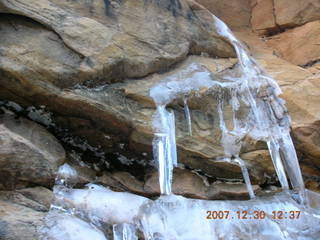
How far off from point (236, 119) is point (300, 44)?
2.42 meters

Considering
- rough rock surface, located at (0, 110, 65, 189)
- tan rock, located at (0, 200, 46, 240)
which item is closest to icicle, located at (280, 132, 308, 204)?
rough rock surface, located at (0, 110, 65, 189)

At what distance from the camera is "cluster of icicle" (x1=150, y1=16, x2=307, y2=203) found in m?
4.63

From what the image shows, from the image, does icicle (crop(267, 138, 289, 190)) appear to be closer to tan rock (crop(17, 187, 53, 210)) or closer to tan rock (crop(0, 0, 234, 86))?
tan rock (crop(0, 0, 234, 86))

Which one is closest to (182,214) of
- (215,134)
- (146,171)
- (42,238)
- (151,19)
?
(146,171)

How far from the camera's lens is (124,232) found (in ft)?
12.6

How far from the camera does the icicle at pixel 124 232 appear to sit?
3.81 meters

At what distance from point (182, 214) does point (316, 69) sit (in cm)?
326

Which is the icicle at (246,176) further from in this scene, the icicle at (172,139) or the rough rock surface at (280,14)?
the rough rock surface at (280,14)

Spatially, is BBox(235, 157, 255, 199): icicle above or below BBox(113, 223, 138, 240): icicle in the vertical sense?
above

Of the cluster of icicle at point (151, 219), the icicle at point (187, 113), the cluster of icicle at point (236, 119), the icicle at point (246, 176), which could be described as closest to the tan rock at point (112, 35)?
the cluster of icicle at point (236, 119)

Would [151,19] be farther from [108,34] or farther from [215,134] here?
[215,134]

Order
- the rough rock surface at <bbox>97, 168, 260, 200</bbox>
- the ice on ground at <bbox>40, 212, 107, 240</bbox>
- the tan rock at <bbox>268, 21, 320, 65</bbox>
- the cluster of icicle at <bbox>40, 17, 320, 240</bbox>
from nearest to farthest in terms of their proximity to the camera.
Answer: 1. the ice on ground at <bbox>40, 212, 107, 240</bbox>
2. the cluster of icicle at <bbox>40, 17, 320, 240</bbox>
3. the rough rock surface at <bbox>97, 168, 260, 200</bbox>
4. the tan rock at <bbox>268, 21, 320, 65</bbox>

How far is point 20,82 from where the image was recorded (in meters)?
4.26

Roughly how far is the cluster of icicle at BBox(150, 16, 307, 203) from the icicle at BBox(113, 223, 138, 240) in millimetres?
676
